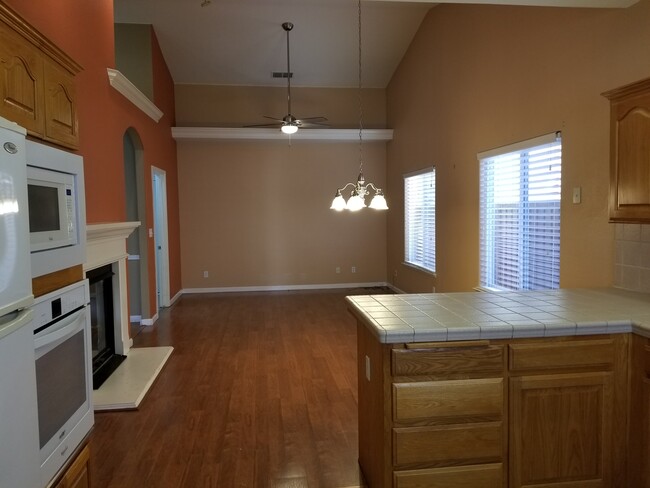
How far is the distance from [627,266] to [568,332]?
1083 millimetres

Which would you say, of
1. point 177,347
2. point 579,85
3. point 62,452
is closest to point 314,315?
point 177,347

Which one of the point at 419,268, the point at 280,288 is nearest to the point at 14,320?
the point at 419,268

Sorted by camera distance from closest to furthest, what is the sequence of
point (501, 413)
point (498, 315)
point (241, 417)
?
1. point (501, 413)
2. point (498, 315)
3. point (241, 417)

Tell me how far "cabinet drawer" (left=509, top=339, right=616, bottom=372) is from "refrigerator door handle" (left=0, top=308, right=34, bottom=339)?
6.05ft

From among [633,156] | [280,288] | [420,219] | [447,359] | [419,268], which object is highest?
[633,156]

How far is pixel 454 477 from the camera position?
193cm

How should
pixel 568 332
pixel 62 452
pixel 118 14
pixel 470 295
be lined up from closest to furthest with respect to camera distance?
pixel 62 452
pixel 568 332
pixel 470 295
pixel 118 14

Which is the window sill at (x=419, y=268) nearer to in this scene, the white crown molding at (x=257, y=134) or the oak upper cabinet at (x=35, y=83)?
the white crown molding at (x=257, y=134)

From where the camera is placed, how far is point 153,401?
3383 millimetres

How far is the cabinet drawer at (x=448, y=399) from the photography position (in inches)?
73.6

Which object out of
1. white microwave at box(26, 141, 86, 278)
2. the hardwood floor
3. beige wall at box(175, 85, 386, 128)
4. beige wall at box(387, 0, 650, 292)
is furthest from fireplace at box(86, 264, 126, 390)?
beige wall at box(175, 85, 386, 128)

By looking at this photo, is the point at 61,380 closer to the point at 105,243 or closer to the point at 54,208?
the point at 54,208

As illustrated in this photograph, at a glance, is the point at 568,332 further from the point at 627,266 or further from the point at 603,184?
the point at 603,184

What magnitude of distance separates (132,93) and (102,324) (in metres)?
2.54
